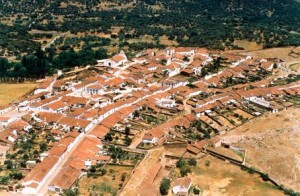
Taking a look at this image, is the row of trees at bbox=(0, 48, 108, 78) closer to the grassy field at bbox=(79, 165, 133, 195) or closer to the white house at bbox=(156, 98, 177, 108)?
the white house at bbox=(156, 98, 177, 108)

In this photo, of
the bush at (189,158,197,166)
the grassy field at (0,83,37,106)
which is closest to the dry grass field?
the grassy field at (0,83,37,106)

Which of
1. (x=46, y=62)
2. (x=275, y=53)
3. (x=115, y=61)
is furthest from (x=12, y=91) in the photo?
(x=275, y=53)

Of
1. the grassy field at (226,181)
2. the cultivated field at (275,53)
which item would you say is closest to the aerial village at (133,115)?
the grassy field at (226,181)

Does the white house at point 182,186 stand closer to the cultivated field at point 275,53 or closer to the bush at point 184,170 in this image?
the bush at point 184,170

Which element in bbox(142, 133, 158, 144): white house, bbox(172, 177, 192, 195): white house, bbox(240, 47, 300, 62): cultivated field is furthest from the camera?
bbox(240, 47, 300, 62): cultivated field

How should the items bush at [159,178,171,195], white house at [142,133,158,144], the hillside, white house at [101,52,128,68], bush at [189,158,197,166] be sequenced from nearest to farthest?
bush at [159,178,171,195], bush at [189,158,197,166], white house at [142,133,158,144], white house at [101,52,128,68], the hillside

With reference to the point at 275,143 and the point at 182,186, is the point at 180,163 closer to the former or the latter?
the point at 182,186
